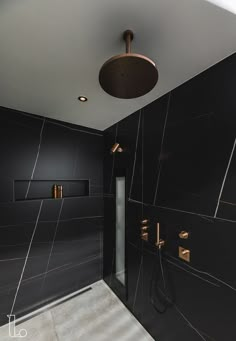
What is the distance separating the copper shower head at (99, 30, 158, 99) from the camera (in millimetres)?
839

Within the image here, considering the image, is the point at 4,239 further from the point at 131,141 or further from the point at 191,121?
the point at 191,121

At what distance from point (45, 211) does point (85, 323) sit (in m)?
1.31

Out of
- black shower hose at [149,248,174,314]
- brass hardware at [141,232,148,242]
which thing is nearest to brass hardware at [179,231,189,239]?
black shower hose at [149,248,174,314]

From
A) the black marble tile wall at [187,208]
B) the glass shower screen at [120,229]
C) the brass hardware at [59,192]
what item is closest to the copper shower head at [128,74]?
the black marble tile wall at [187,208]

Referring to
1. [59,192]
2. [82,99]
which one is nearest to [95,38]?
[82,99]

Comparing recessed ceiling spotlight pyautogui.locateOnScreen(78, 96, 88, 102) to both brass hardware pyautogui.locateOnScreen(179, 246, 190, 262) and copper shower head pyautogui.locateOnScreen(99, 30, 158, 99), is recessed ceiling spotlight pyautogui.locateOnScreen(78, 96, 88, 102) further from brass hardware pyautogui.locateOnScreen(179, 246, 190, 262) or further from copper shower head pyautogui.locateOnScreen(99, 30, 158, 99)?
brass hardware pyautogui.locateOnScreen(179, 246, 190, 262)

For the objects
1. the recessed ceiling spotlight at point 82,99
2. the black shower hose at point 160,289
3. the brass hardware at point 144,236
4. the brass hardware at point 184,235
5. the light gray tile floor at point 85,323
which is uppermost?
the recessed ceiling spotlight at point 82,99

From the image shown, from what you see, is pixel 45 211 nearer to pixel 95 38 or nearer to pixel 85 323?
pixel 85 323

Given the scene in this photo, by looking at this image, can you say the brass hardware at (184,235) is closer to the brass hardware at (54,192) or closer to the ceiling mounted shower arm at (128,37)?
the ceiling mounted shower arm at (128,37)

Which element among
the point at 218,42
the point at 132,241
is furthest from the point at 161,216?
the point at 218,42

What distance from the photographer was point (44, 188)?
6.93 ft

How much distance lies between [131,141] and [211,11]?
127cm

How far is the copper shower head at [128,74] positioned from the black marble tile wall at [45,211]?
1334mm

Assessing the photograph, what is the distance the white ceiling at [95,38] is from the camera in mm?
762
